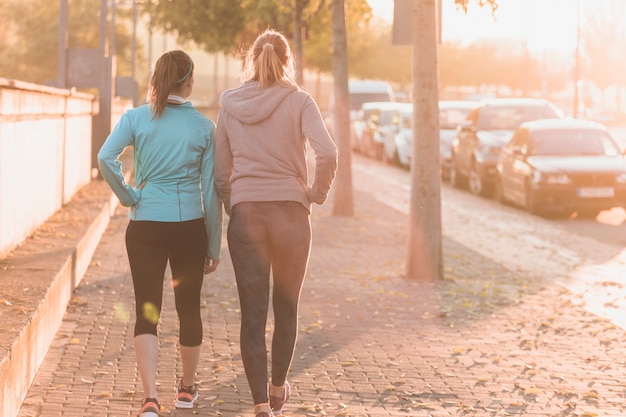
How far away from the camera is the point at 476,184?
2428cm

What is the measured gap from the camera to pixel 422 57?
1170 centimetres

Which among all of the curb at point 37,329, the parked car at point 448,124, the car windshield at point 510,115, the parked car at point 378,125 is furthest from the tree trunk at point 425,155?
the parked car at point 378,125

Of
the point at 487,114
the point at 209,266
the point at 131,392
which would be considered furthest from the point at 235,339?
the point at 487,114

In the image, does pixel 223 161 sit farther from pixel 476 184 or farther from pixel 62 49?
pixel 476 184

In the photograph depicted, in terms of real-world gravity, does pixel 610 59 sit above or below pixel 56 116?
above

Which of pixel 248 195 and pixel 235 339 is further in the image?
pixel 235 339

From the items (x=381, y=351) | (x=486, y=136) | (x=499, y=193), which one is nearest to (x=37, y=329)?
(x=381, y=351)

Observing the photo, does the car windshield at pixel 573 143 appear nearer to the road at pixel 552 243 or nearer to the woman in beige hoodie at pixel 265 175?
the road at pixel 552 243

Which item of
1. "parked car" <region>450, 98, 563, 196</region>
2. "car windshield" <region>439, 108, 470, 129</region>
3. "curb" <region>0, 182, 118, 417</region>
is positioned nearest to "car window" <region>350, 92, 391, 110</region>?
"car windshield" <region>439, 108, 470, 129</region>

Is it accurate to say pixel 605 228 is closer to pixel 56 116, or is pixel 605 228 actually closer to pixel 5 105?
pixel 56 116

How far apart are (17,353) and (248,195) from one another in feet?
4.55

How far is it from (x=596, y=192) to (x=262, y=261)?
13900mm

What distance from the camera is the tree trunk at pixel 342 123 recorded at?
1800 cm

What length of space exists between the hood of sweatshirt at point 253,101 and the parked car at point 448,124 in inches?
867
